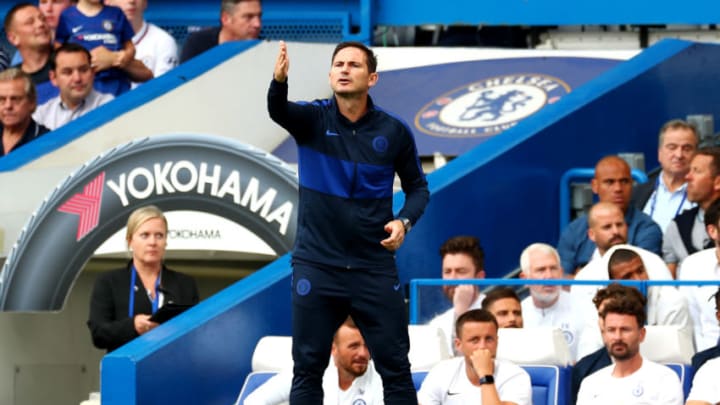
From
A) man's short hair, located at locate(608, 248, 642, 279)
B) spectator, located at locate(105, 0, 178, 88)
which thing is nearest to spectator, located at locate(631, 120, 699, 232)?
man's short hair, located at locate(608, 248, 642, 279)

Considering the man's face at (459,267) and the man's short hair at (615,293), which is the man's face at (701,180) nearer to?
the man's face at (459,267)

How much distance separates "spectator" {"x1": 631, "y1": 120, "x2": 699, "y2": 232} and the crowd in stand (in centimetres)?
398

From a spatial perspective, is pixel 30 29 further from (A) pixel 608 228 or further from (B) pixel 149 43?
(A) pixel 608 228

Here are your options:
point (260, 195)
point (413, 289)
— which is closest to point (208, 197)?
point (260, 195)

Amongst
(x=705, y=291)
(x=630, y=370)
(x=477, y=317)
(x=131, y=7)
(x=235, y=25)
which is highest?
(x=131, y=7)

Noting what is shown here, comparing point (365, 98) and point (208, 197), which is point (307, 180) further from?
point (208, 197)

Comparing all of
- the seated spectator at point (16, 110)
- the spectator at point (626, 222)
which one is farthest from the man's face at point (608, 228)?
the seated spectator at point (16, 110)

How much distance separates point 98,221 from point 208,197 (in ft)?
2.25

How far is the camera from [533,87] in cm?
1405

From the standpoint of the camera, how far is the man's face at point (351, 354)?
8891 mm

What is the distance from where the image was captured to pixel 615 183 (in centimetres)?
1091

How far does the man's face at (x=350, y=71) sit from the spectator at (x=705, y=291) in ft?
9.80

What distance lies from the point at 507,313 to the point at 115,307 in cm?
211

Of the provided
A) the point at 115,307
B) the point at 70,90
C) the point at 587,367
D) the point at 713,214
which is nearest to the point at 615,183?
the point at 713,214
